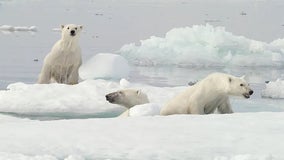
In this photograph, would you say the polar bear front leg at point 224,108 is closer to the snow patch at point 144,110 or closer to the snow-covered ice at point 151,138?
the snow patch at point 144,110

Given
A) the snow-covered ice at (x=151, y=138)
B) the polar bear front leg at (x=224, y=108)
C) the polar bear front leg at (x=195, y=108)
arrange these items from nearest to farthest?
1. the snow-covered ice at (x=151, y=138)
2. the polar bear front leg at (x=195, y=108)
3. the polar bear front leg at (x=224, y=108)

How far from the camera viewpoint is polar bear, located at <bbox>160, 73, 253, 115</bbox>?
5.78m

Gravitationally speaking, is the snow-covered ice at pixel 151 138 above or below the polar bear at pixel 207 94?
above

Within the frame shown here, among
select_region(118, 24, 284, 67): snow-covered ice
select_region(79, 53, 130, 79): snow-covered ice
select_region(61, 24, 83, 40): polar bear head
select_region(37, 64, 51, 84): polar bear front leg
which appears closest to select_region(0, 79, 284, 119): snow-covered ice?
select_region(37, 64, 51, 84): polar bear front leg

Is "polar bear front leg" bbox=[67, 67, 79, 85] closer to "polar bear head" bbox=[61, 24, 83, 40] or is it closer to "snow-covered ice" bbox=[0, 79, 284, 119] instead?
"polar bear head" bbox=[61, 24, 83, 40]

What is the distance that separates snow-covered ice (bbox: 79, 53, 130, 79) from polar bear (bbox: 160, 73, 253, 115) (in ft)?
12.7

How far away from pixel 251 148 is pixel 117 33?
20.4 m

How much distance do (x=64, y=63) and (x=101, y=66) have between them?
0.66 meters

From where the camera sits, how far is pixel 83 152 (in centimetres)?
361

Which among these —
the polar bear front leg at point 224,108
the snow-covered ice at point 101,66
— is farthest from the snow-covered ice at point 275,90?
the polar bear front leg at point 224,108

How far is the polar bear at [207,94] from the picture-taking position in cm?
578

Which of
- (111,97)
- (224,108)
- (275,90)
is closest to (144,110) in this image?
(224,108)

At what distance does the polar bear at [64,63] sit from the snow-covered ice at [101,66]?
25 cm

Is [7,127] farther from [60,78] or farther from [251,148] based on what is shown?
[60,78]
